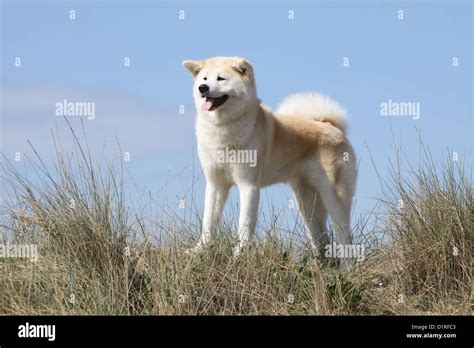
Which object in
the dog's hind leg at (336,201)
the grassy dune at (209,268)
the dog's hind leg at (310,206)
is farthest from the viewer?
the dog's hind leg at (310,206)

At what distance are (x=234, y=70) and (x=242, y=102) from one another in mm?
358

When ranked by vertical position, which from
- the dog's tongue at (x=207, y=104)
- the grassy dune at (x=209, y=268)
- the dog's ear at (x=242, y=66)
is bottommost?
the grassy dune at (x=209, y=268)

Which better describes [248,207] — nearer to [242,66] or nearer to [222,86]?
[222,86]

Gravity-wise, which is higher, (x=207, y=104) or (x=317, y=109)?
(x=317, y=109)

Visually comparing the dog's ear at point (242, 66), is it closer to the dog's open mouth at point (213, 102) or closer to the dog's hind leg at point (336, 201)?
the dog's open mouth at point (213, 102)

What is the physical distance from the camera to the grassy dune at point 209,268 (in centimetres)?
611

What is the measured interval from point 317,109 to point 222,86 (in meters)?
1.88

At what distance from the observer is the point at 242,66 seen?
25.5 ft

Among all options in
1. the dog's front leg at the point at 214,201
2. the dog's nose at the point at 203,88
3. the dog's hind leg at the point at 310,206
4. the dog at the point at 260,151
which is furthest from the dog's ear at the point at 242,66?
the dog's hind leg at the point at 310,206

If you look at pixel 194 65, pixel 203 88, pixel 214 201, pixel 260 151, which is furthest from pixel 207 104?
Result: pixel 214 201

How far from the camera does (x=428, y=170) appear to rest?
727cm

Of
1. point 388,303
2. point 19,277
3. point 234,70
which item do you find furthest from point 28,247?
point 388,303

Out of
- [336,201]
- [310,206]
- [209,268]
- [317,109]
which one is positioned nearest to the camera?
[209,268]

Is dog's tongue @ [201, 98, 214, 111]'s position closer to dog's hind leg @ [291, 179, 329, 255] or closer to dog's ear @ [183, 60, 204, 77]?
dog's ear @ [183, 60, 204, 77]
